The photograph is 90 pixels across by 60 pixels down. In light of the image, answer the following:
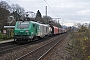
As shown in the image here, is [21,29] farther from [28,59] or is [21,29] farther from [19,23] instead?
[28,59]

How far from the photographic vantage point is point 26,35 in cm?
2495

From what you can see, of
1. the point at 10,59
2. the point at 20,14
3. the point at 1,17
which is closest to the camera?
the point at 10,59

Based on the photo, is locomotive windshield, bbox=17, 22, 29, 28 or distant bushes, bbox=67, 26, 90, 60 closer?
distant bushes, bbox=67, 26, 90, 60

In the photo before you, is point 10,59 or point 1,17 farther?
point 1,17

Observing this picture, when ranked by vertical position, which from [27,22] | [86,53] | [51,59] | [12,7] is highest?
[12,7]

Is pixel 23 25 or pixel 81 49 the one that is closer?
pixel 81 49

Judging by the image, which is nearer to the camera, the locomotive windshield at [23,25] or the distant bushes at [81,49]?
the distant bushes at [81,49]

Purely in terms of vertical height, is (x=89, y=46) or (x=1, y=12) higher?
(x=1, y=12)

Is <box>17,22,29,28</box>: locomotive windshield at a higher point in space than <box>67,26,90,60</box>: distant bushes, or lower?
higher

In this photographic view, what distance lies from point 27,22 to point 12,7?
63947mm

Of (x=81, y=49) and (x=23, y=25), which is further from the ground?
(x=23, y=25)

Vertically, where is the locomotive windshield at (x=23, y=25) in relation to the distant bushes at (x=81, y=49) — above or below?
above

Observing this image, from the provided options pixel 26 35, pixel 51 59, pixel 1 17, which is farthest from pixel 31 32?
pixel 1 17

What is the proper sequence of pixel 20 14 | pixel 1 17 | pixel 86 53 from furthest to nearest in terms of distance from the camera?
pixel 20 14 < pixel 1 17 < pixel 86 53
